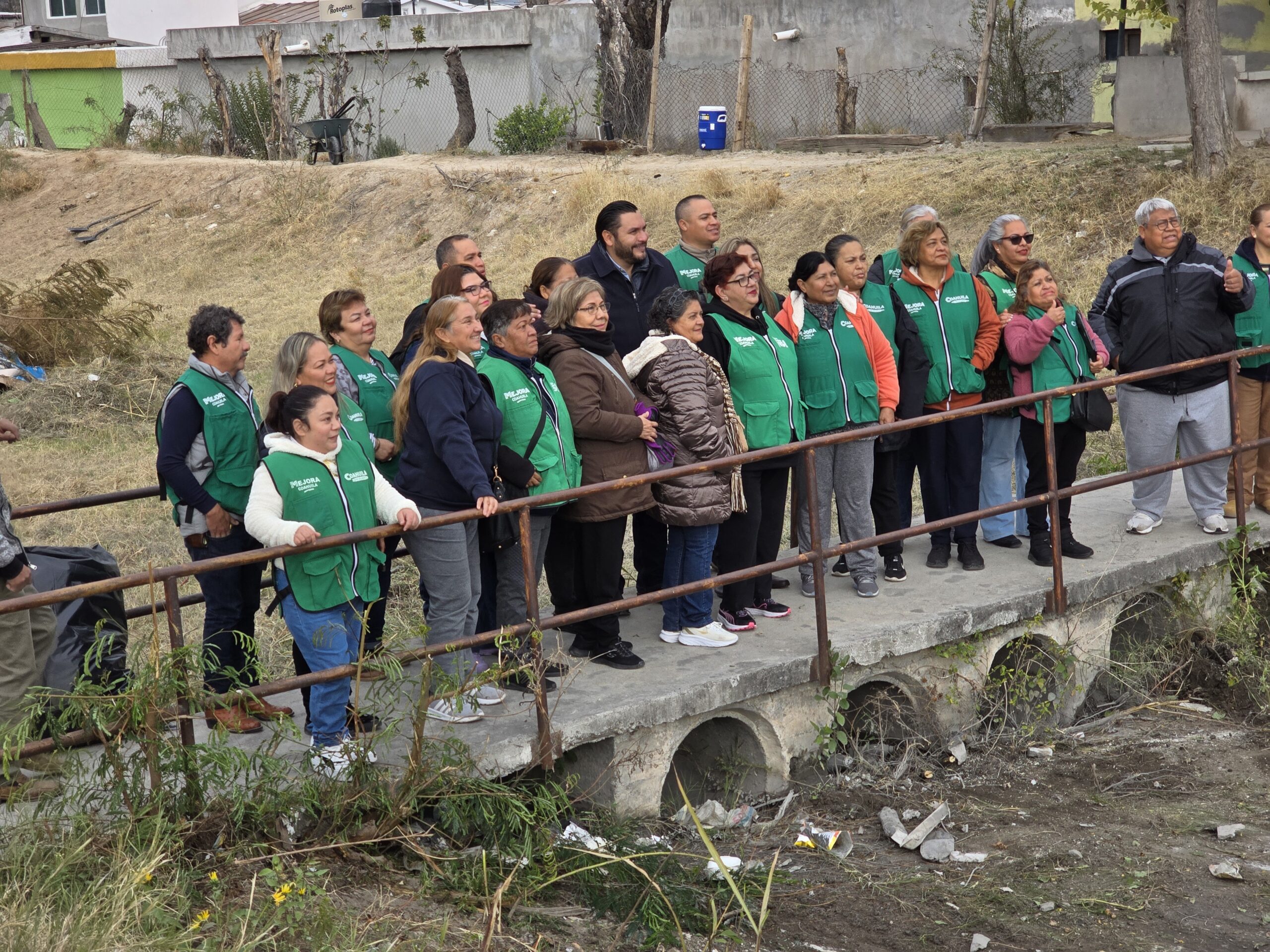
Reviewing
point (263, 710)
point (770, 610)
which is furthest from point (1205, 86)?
point (263, 710)

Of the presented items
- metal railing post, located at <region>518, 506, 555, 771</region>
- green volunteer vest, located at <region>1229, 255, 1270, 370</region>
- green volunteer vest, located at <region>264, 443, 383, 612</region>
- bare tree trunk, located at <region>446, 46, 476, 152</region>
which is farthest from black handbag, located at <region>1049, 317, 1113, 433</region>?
bare tree trunk, located at <region>446, 46, 476, 152</region>

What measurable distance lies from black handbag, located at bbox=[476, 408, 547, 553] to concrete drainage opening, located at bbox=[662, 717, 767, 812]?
3.40ft

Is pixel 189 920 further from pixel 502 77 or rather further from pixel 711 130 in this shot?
pixel 502 77

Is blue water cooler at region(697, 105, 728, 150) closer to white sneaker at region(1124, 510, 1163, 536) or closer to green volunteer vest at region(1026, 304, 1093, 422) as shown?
white sneaker at region(1124, 510, 1163, 536)

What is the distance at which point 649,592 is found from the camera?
5523 mm

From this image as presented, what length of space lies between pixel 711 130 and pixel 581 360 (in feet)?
54.2

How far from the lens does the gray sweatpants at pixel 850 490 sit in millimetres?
5914

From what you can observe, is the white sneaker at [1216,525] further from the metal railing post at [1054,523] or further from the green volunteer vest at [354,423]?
the green volunteer vest at [354,423]

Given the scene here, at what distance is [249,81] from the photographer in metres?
27.9

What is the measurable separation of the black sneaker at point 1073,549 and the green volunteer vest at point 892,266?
1.39 metres

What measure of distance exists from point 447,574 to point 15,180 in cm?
2633

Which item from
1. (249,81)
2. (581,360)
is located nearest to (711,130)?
(249,81)

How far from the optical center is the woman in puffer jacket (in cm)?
527

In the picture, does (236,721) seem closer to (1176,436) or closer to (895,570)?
(895,570)
